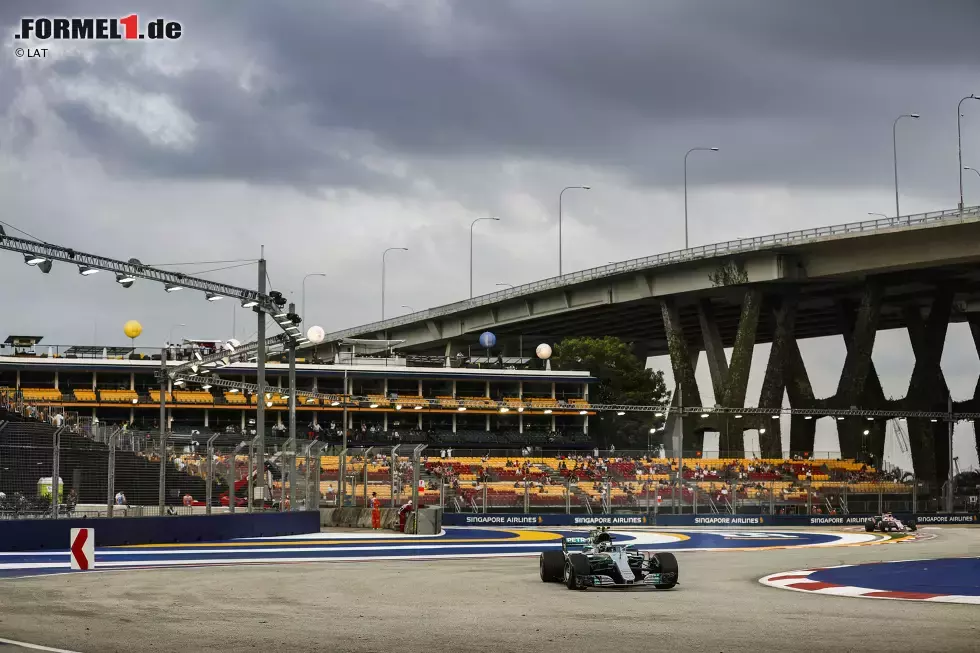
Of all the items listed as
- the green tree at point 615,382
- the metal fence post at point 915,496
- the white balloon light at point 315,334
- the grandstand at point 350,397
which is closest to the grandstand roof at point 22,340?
the grandstand at point 350,397

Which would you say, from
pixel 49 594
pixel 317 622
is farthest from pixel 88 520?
pixel 317 622

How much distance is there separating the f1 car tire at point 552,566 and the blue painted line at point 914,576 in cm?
460

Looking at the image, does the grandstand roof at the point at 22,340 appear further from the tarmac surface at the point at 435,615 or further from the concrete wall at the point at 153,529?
the tarmac surface at the point at 435,615

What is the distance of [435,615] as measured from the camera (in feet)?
52.1

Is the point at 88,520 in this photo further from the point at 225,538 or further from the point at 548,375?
the point at 548,375

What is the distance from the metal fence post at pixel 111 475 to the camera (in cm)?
3000

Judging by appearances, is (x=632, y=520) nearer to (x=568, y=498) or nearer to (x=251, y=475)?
(x=568, y=498)

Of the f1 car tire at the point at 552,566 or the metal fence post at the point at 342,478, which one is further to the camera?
the metal fence post at the point at 342,478

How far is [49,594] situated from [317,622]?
539cm

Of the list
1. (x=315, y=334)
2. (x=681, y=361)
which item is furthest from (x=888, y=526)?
(x=681, y=361)

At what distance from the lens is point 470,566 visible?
26.7 metres

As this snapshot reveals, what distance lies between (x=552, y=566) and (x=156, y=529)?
48.4ft

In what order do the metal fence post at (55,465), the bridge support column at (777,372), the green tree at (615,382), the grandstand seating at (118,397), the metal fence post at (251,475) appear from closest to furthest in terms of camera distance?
the metal fence post at (55,465), the metal fence post at (251,475), the bridge support column at (777,372), the grandstand seating at (118,397), the green tree at (615,382)

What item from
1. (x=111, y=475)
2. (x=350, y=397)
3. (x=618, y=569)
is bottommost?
(x=618, y=569)
